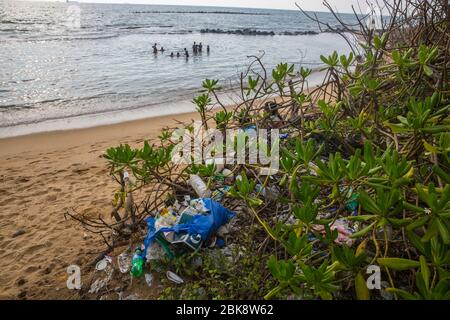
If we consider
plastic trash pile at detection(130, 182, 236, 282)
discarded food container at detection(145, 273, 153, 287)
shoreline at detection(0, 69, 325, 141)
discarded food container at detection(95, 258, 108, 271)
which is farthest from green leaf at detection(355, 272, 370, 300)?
shoreline at detection(0, 69, 325, 141)

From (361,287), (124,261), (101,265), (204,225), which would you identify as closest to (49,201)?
(101,265)

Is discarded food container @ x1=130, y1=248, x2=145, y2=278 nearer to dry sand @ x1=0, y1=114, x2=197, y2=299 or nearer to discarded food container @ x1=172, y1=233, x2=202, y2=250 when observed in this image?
discarded food container @ x1=172, y1=233, x2=202, y2=250

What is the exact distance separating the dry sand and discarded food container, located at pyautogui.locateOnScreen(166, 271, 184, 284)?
72cm

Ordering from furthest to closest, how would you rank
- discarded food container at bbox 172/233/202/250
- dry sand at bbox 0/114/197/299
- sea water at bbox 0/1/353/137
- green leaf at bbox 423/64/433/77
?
sea water at bbox 0/1/353/137 < dry sand at bbox 0/114/197/299 < discarded food container at bbox 172/233/202/250 < green leaf at bbox 423/64/433/77

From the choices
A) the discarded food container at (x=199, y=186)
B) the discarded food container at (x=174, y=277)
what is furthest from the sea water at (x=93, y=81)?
the discarded food container at (x=174, y=277)

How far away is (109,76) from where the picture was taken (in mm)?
11062

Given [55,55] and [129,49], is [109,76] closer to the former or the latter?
[55,55]

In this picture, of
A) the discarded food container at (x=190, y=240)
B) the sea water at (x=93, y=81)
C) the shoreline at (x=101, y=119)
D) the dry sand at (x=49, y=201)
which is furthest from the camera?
the sea water at (x=93, y=81)

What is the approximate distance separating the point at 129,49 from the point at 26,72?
7.36m

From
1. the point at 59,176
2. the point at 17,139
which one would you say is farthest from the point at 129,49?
the point at 59,176

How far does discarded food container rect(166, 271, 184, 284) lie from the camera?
2.05 m

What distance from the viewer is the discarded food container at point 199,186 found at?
255 cm

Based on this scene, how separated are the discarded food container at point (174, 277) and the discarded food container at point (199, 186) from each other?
0.68m

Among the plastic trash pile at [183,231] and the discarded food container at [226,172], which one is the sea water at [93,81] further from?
the plastic trash pile at [183,231]
